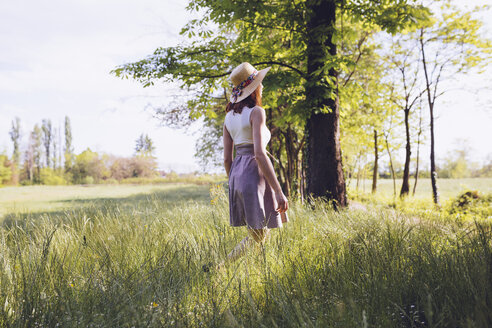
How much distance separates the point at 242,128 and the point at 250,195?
0.70 meters

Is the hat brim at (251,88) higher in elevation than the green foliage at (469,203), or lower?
higher

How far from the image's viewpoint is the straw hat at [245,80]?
10.4ft

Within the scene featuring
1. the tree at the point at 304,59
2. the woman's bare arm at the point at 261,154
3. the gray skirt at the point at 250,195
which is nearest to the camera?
the woman's bare arm at the point at 261,154

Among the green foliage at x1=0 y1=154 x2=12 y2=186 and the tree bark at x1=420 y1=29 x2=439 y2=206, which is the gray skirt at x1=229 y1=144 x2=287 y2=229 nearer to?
the tree bark at x1=420 y1=29 x2=439 y2=206

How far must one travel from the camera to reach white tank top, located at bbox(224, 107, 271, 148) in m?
3.09

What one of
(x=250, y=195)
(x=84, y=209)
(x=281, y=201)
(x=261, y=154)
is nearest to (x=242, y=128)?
(x=261, y=154)

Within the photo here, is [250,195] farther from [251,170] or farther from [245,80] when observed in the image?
[245,80]

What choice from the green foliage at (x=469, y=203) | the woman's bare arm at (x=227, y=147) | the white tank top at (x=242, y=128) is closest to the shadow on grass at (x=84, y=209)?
the woman's bare arm at (x=227, y=147)

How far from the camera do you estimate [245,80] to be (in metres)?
3.25

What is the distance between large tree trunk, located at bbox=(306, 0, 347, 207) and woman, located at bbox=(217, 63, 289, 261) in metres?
3.48

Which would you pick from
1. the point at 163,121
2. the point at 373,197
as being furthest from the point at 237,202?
the point at 373,197

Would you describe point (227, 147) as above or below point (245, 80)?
below

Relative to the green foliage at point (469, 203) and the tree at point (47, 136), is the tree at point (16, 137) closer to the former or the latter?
the tree at point (47, 136)

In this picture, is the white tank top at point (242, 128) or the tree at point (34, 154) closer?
the white tank top at point (242, 128)
